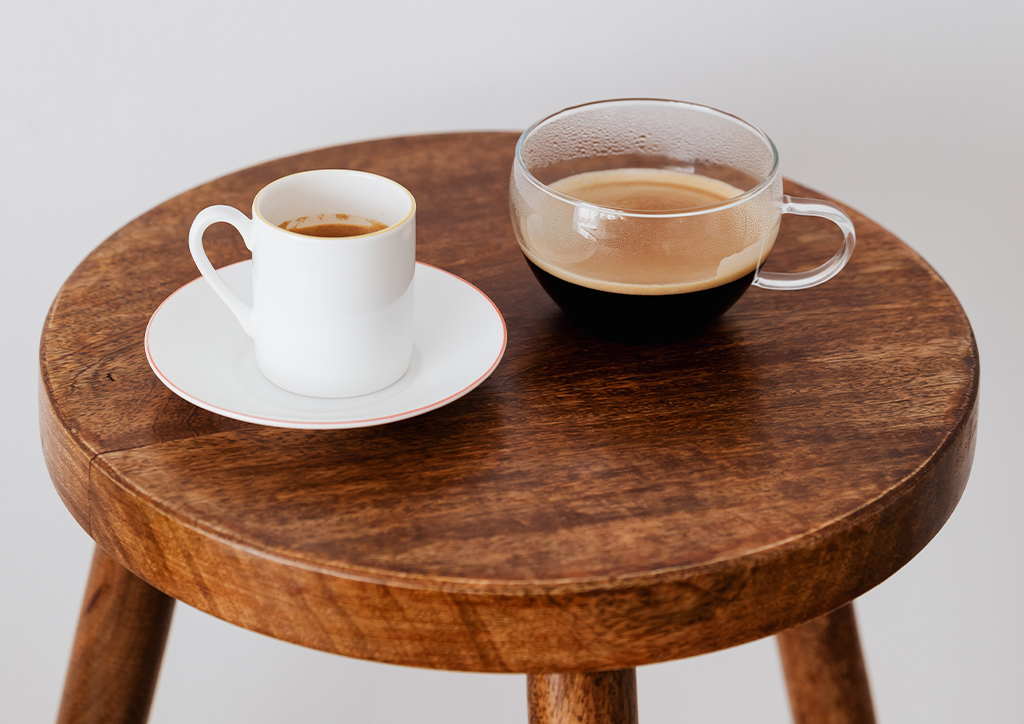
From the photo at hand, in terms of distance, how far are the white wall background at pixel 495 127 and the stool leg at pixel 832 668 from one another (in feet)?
1.01

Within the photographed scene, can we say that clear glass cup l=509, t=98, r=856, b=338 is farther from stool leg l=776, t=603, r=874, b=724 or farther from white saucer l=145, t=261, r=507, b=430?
stool leg l=776, t=603, r=874, b=724

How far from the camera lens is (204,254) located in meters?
0.66

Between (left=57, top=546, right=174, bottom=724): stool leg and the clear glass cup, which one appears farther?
(left=57, top=546, right=174, bottom=724): stool leg

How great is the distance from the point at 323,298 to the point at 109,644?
0.46m

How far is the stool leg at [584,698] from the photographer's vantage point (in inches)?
27.5

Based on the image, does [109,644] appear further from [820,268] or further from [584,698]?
[820,268]

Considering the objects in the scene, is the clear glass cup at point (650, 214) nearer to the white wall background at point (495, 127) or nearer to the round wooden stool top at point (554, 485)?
the round wooden stool top at point (554, 485)

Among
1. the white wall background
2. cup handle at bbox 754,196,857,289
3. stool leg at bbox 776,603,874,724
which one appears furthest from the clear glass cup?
the white wall background

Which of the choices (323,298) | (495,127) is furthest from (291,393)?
(495,127)

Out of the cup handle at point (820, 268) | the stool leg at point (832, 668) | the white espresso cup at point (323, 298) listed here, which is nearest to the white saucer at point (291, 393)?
the white espresso cup at point (323, 298)

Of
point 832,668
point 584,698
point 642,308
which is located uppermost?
point 642,308

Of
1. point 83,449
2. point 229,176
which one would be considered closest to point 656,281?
point 83,449

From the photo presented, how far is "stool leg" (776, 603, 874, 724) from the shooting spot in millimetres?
997

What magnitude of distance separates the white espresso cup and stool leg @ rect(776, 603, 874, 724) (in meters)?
0.56
